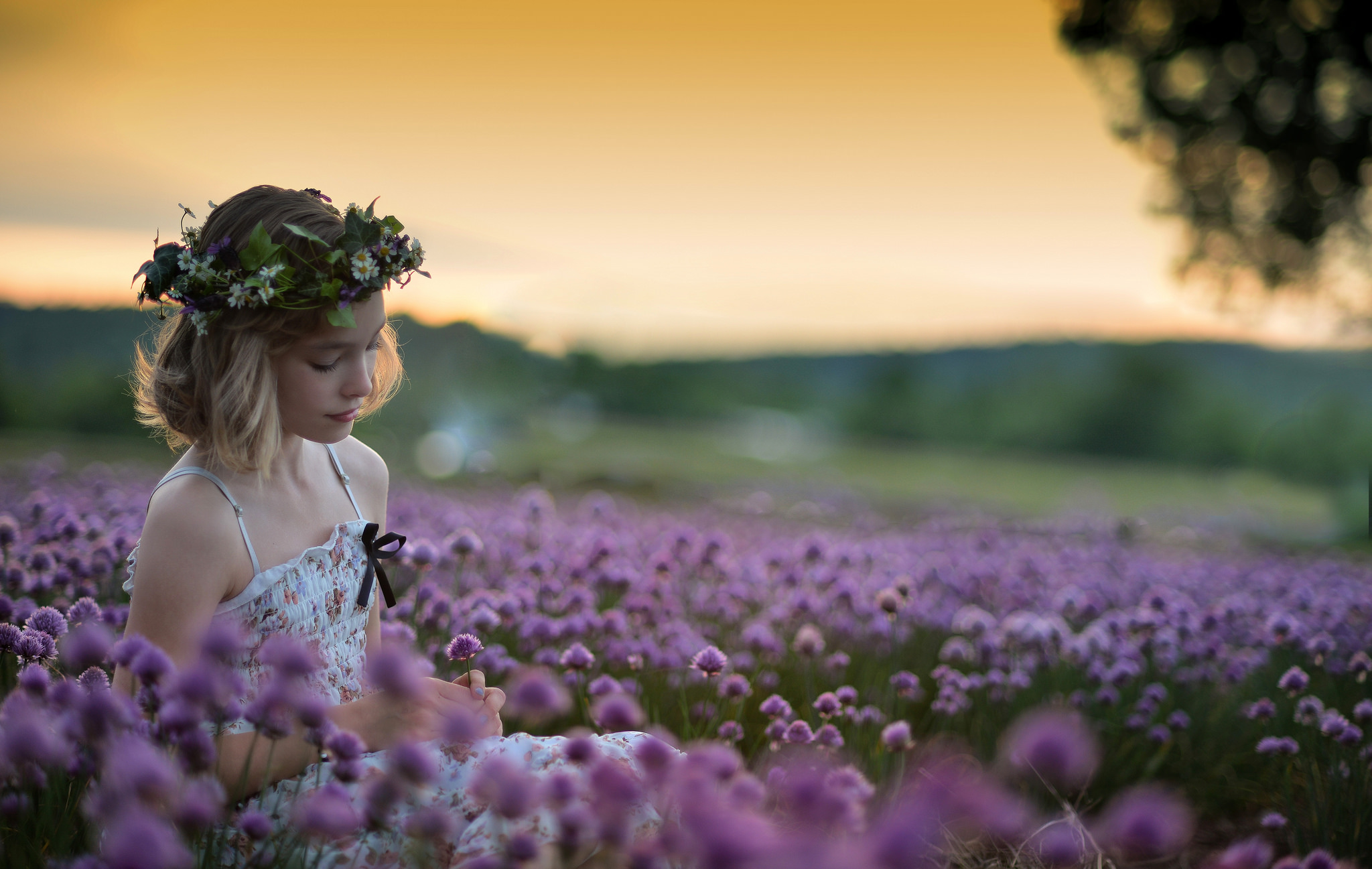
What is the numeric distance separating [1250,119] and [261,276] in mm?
17360

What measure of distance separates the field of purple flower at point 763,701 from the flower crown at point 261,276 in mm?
997

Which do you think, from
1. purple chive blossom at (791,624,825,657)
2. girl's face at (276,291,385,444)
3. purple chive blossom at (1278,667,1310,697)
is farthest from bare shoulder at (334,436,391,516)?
purple chive blossom at (1278,667,1310,697)

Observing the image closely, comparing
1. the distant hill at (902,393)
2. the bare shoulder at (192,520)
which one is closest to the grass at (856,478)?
the distant hill at (902,393)

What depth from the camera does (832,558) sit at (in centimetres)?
522

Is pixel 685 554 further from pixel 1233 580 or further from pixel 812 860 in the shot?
pixel 1233 580

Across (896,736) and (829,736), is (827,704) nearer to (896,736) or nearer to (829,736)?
(829,736)

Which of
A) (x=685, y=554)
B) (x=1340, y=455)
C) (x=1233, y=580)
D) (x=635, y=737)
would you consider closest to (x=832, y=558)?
(x=685, y=554)

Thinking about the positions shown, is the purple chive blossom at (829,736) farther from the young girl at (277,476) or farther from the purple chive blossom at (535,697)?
the purple chive blossom at (535,697)

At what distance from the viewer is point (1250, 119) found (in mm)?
14234

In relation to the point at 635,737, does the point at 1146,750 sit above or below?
below

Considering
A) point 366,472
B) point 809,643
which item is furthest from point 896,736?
point 366,472

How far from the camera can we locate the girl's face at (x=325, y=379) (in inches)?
92.3

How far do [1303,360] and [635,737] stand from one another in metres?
60.7

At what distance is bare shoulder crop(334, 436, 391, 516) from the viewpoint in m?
2.97
